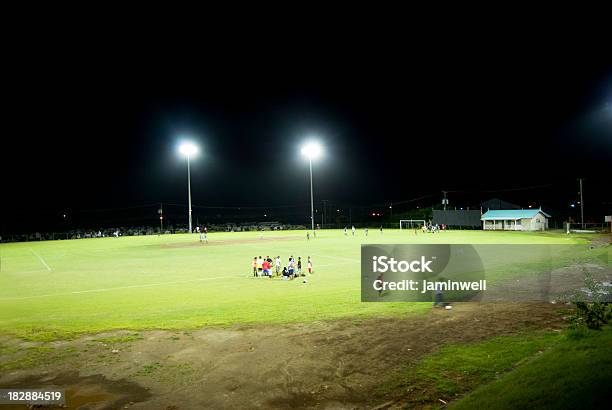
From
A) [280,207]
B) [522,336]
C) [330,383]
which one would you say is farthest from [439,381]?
[280,207]

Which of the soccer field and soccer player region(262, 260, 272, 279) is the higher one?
soccer player region(262, 260, 272, 279)

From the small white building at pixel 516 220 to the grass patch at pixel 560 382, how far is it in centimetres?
6794

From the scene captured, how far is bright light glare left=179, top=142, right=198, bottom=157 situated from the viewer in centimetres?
6494

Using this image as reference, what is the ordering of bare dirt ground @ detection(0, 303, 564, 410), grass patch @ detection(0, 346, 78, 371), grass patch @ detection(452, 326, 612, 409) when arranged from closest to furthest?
1. grass patch @ detection(452, 326, 612, 409)
2. bare dirt ground @ detection(0, 303, 564, 410)
3. grass patch @ detection(0, 346, 78, 371)

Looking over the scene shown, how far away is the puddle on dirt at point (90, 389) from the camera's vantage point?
294 inches

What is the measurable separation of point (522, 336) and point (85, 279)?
82.3 feet

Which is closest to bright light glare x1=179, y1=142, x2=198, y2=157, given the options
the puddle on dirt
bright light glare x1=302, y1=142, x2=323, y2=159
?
bright light glare x1=302, y1=142, x2=323, y2=159

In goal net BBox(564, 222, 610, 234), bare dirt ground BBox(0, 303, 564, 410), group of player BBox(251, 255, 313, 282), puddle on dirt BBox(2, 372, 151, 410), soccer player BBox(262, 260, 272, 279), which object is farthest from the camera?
goal net BBox(564, 222, 610, 234)

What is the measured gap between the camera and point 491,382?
754 cm

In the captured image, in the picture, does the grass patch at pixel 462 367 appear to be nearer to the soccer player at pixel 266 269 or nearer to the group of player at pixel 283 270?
the group of player at pixel 283 270

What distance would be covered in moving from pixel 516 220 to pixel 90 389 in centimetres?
7462

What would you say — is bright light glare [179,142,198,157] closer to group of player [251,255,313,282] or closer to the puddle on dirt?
group of player [251,255,313,282]

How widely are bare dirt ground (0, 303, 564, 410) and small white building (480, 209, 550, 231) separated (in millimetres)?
62969

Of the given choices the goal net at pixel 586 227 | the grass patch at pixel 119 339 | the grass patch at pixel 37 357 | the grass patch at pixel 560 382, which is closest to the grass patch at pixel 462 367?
the grass patch at pixel 560 382
